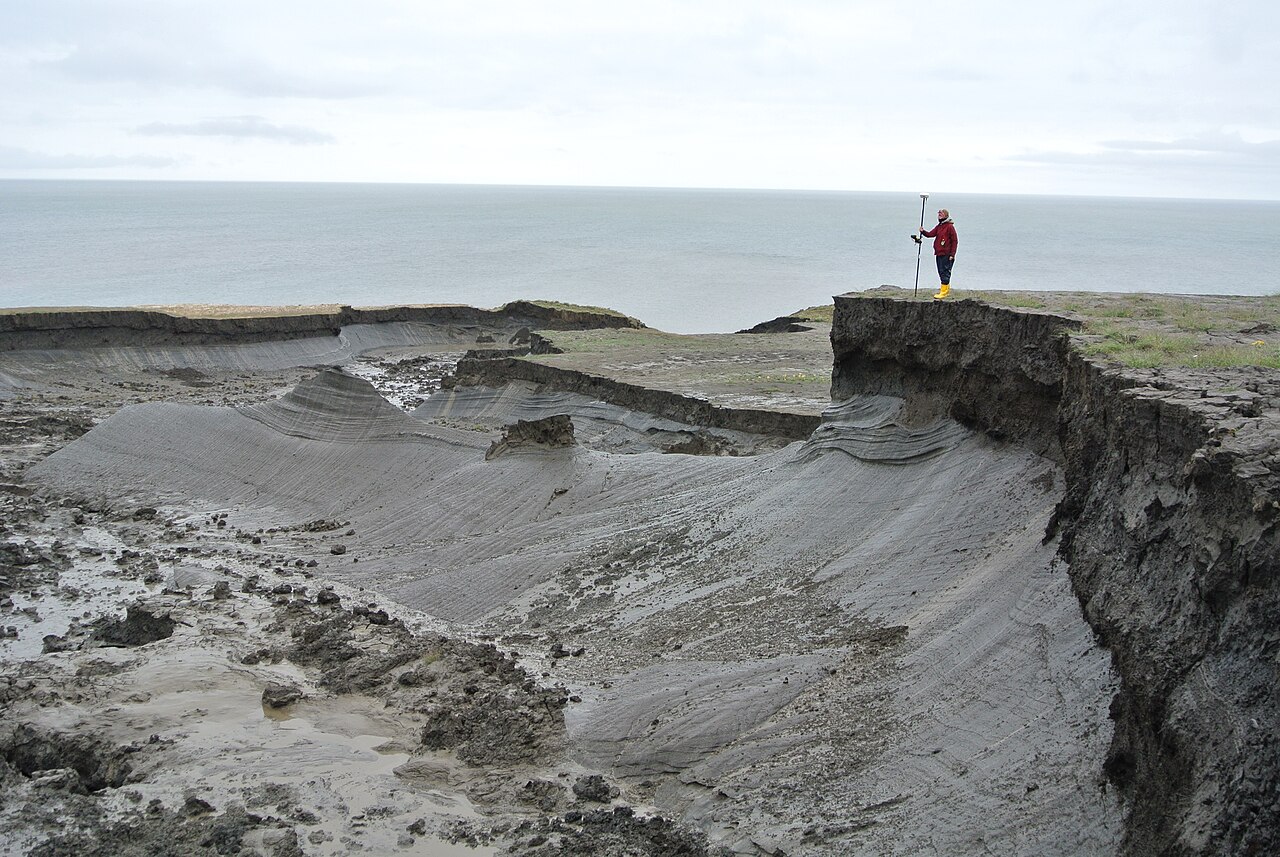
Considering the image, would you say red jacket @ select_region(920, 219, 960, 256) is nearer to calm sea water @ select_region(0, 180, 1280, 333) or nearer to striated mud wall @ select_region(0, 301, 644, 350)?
striated mud wall @ select_region(0, 301, 644, 350)

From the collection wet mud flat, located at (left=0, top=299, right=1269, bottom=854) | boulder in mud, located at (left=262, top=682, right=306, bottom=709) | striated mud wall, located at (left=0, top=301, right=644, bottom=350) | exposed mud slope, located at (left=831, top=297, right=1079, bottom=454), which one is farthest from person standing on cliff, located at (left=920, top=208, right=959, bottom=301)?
striated mud wall, located at (left=0, top=301, right=644, bottom=350)

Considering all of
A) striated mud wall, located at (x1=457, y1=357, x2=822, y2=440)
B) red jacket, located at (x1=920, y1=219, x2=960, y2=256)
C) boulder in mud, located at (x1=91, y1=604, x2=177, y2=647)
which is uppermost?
red jacket, located at (x1=920, y1=219, x2=960, y2=256)

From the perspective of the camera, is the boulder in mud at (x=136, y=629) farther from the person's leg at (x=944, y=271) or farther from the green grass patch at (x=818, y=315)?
the green grass patch at (x=818, y=315)

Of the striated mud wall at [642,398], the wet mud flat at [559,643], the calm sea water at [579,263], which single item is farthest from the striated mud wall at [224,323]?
the calm sea water at [579,263]

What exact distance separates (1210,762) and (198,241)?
406 feet

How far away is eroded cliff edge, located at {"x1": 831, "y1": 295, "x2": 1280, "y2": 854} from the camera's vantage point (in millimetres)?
5742

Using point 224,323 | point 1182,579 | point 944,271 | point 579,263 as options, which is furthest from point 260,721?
point 579,263

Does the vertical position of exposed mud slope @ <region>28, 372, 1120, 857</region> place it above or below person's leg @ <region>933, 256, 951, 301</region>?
below

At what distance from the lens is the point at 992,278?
257 ft

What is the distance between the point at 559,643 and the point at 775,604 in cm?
263

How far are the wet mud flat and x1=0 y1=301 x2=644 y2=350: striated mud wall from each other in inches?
514

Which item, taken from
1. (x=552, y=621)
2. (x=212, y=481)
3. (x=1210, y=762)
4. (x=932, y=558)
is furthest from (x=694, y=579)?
(x=212, y=481)

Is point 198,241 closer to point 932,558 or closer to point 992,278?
point 992,278

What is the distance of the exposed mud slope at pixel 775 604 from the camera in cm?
830
